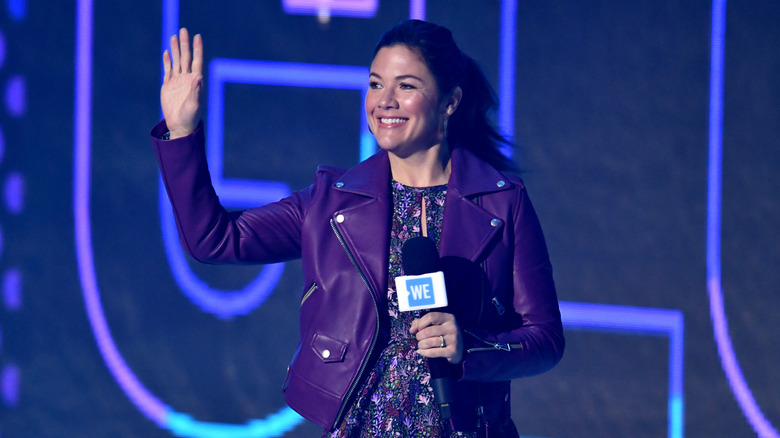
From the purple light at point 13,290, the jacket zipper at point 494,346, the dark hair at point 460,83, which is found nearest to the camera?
the jacket zipper at point 494,346

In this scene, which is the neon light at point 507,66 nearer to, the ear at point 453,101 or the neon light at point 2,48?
the ear at point 453,101

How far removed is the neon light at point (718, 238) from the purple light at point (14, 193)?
2729mm

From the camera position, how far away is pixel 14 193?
3.08m

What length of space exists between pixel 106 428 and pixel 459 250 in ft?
6.65

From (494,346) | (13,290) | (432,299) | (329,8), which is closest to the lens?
(432,299)

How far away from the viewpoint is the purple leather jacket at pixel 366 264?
1626mm

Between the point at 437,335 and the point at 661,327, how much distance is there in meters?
2.12

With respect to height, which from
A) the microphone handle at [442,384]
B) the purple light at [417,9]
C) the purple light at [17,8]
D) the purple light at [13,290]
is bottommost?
the purple light at [13,290]

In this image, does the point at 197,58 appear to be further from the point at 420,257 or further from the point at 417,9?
the point at 417,9

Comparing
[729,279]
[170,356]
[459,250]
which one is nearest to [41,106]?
[170,356]

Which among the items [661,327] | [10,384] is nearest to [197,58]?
[10,384]

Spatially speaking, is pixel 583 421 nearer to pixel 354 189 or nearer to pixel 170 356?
pixel 170 356

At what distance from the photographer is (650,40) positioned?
3.30m

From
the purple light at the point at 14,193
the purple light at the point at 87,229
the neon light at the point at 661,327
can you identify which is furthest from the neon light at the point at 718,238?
the purple light at the point at 14,193
